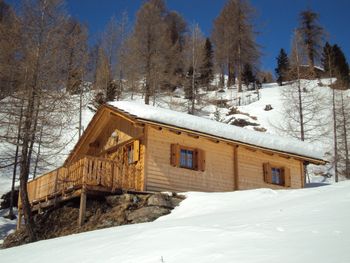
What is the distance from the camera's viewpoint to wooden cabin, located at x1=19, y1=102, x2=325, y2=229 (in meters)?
14.7

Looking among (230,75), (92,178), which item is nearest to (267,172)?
(92,178)

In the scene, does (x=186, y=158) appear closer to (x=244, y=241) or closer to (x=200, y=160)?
(x=200, y=160)

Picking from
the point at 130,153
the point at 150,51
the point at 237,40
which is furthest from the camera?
the point at 237,40

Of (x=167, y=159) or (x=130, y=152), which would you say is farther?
(x=130, y=152)

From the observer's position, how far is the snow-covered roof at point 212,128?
600 inches

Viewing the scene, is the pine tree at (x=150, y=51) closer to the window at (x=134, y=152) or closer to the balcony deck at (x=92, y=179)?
the window at (x=134, y=152)

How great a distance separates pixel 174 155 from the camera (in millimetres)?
15844

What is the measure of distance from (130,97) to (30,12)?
79.2 feet

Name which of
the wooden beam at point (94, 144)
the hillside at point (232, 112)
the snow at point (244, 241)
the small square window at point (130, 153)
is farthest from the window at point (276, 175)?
the hillside at point (232, 112)

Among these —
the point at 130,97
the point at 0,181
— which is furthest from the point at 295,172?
the point at 130,97

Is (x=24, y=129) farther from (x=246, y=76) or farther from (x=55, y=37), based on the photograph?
(x=246, y=76)

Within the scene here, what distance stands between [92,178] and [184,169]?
12.7 feet

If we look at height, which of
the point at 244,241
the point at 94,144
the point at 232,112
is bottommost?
the point at 244,241

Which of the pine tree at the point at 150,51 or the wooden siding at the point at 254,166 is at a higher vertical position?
the pine tree at the point at 150,51
